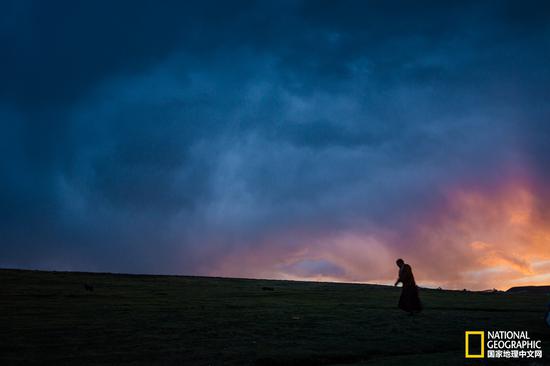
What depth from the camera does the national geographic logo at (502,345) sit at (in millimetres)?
14844

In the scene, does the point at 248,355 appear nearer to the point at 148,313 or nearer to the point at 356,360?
the point at 356,360

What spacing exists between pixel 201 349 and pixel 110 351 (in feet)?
9.31

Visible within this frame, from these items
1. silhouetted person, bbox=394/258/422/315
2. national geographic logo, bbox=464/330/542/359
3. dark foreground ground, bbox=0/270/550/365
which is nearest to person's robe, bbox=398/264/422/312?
silhouetted person, bbox=394/258/422/315

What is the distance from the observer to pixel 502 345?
16469 millimetres

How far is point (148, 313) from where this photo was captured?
1134 inches

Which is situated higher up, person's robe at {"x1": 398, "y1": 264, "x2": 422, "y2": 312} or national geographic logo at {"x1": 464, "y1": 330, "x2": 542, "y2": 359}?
person's robe at {"x1": 398, "y1": 264, "x2": 422, "y2": 312}

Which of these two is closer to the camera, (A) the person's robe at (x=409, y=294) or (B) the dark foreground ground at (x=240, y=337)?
(B) the dark foreground ground at (x=240, y=337)

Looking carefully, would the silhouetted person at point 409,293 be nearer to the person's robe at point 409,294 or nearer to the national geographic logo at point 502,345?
the person's robe at point 409,294

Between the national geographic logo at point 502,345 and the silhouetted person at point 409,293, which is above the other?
the silhouetted person at point 409,293

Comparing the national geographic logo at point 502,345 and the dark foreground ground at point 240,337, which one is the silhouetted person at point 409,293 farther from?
the national geographic logo at point 502,345

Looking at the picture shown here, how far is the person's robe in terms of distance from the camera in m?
26.9

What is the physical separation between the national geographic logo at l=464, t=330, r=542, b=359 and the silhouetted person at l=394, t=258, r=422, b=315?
6449 millimetres

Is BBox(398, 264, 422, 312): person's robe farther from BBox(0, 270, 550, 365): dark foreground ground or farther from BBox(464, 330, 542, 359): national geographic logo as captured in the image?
BBox(464, 330, 542, 359): national geographic logo

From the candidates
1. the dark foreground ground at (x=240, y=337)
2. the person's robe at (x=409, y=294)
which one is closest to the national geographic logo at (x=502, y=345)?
the dark foreground ground at (x=240, y=337)
